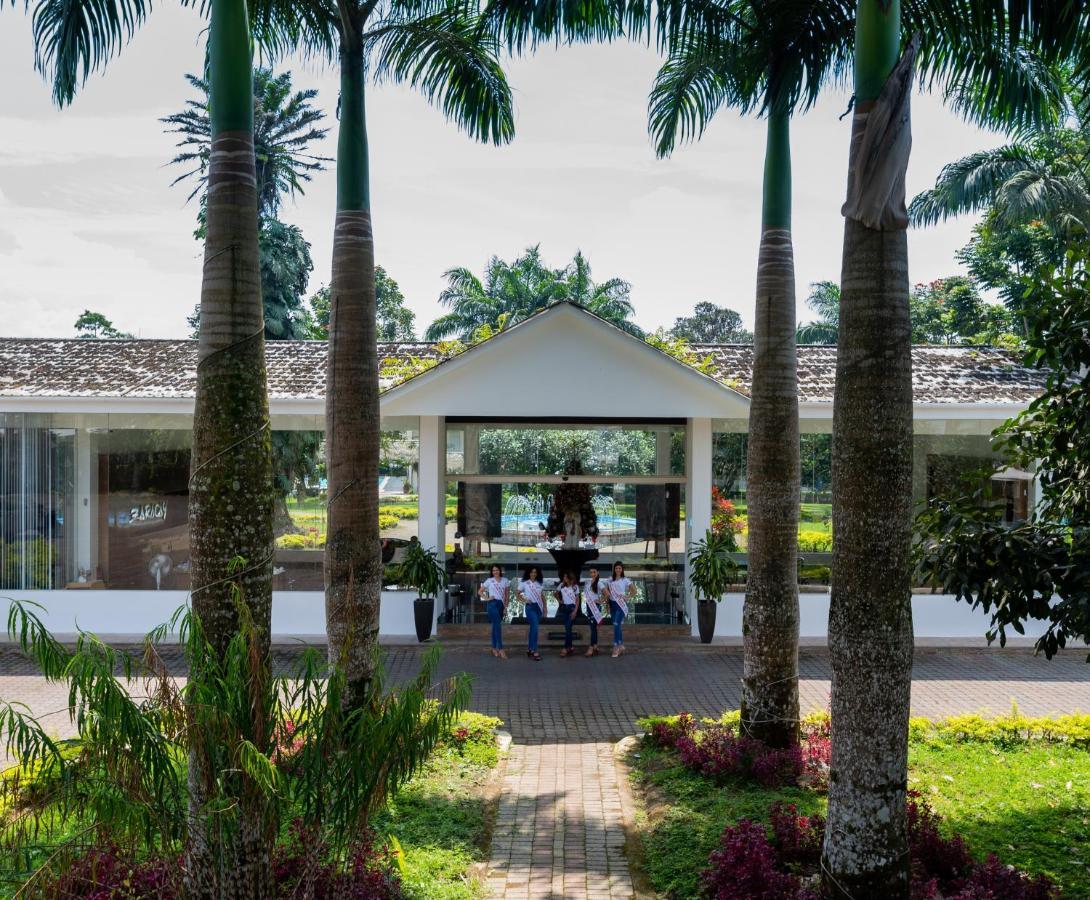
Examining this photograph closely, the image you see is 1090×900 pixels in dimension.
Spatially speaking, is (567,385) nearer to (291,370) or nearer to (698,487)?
(698,487)

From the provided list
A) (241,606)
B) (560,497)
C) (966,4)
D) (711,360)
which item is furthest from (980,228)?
(241,606)

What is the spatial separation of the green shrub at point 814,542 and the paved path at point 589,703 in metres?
2.60

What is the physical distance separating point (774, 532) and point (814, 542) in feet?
30.6

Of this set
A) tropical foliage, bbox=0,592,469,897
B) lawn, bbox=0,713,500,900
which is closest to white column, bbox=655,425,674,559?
lawn, bbox=0,713,500,900

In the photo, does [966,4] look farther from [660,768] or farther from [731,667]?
[731,667]

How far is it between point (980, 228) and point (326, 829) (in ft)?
104

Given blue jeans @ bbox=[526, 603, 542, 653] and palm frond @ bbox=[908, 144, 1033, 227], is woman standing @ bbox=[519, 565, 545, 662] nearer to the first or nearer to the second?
blue jeans @ bbox=[526, 603, 542, 653]

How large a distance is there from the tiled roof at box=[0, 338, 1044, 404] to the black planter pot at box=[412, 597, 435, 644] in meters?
4.03

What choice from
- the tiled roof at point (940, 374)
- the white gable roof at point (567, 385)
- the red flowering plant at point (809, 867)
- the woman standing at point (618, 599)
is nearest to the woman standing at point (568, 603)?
the woman standing at point (618, 599)

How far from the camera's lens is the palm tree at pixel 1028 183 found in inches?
989

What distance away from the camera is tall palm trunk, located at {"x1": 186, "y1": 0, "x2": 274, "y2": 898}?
16.7 feet

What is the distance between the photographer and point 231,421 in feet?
18.1

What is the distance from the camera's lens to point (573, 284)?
144 ft

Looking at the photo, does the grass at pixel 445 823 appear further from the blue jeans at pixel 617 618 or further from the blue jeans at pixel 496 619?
the blue jeans at pixel 617 618
